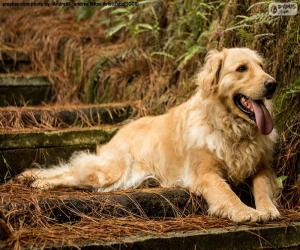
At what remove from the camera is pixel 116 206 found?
10.9ft

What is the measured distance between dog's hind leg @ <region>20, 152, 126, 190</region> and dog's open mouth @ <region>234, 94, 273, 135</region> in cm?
131

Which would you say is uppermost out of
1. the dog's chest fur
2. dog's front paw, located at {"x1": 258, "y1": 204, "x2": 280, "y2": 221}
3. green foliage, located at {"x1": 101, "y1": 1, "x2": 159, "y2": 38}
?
green foliage, located at {"x1": 101, "y1": 1, "x2": 159, "y2": 38}

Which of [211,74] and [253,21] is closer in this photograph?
[211,74]

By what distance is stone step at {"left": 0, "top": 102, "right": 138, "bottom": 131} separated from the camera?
4812 mm

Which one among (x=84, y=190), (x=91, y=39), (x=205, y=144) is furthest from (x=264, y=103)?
(x=91, y=39)

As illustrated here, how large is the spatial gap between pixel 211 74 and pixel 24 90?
8.89ft

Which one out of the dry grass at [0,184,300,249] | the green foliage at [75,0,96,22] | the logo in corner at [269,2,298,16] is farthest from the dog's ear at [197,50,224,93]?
the green foliage at [75,0,96,22]

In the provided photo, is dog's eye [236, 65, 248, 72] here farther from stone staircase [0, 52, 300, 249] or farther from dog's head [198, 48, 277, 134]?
stone staircase [0, 52, 300, 249]

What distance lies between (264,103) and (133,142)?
4.41ft

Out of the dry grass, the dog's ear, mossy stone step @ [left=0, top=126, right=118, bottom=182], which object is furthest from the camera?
mossy stone step @ [left=0, top=126, right=118, bottom=182]

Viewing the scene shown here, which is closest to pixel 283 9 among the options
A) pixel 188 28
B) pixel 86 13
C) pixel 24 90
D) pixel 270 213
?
pixel 188 28

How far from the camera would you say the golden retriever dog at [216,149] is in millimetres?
3516

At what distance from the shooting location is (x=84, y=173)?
4.24m

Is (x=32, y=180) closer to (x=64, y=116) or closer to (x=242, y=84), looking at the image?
(x=64, y=116)
